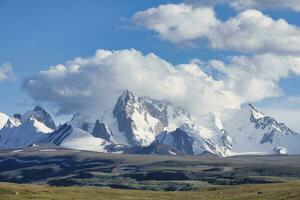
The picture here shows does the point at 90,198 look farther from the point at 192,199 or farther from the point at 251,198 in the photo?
the point at 251,198

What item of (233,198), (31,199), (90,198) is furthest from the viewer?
(90,198)

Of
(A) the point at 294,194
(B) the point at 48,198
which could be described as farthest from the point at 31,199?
(A) the point at 294,194

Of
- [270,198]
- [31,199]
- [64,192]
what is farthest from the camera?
[64,192]

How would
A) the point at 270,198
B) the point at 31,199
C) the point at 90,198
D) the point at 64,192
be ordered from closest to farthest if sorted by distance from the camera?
the point at 270,198 → the point at 31,199 → the point at 90,198 → the point at 64,192

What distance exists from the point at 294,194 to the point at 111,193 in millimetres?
66112

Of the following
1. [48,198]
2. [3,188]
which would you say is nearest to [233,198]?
[48,198]

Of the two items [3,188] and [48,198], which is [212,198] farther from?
[3,188]

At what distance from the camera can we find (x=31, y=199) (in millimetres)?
147500

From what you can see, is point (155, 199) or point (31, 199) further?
point (155, 199)

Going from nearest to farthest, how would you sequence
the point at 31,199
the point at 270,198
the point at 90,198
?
the point at 270,198 → the point at 31,199 → the point at 90,198

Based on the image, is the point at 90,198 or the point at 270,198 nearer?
the point at 270,198

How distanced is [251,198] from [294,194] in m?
8.06

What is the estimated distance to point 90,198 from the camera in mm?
159000

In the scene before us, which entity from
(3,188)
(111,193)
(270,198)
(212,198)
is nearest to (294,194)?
(270,198)
